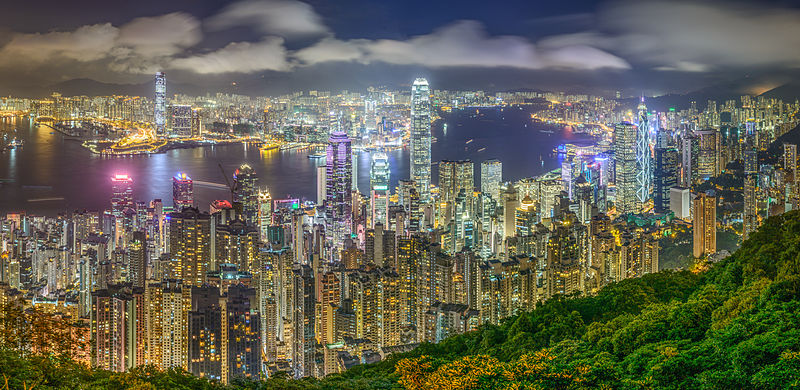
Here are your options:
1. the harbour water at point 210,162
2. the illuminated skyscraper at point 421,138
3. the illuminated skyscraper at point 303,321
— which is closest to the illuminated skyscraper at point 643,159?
the harbour water at point 210,162

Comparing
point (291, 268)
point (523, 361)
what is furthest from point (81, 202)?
point (523, 361)

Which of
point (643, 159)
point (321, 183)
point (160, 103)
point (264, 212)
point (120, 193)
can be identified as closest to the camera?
point (120, 193)

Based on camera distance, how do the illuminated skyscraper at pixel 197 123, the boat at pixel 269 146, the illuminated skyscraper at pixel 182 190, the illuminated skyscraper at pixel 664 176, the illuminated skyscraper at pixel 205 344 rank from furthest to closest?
the boat at pixel 269 146
the illuminated skyscraper at pixel 664 176
the illuminated skyscraper at pixel 197 123
the illuminated skyscraper at pixel 182 190
the illuminated skyscraper at pixel 205 344

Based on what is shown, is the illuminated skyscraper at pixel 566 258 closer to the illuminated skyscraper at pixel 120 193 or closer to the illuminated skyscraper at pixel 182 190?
the illuminated skyscraper at pixel 182 190

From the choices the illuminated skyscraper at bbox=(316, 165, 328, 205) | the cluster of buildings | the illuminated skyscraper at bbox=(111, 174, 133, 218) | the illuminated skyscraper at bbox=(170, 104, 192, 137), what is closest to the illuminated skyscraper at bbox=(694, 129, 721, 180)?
the cluster of buildings

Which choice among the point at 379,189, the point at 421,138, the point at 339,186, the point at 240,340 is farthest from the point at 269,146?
the point at 240,340

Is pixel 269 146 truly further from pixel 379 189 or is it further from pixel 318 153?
pixel 379 189
